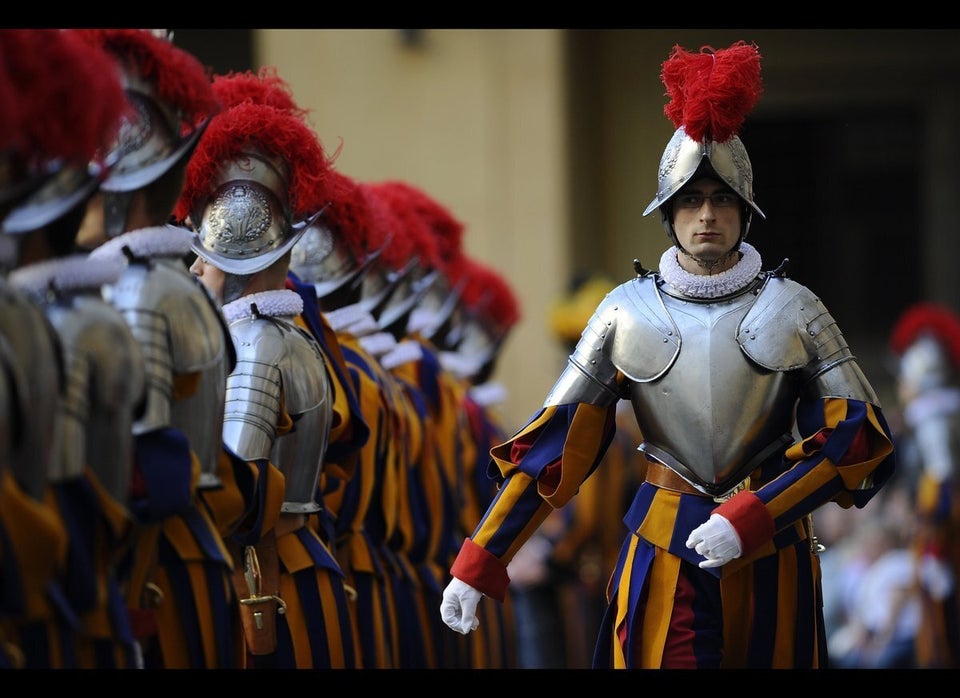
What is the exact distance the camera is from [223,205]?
18.1ft

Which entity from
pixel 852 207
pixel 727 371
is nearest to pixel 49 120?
pixel 727 371

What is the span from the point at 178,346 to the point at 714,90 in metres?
1.72

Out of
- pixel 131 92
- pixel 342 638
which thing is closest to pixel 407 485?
pixel 342 638

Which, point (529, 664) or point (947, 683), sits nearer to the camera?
point (947, 683)

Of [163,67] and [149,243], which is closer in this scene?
[149,243]

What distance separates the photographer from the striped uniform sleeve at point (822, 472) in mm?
4902

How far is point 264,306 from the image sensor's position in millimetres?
5488

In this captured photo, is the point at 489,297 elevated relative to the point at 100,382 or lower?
elevated

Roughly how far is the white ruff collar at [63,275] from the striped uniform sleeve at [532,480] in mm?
1573

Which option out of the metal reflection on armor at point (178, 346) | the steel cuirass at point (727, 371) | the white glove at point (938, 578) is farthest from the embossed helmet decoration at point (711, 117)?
the white glove at point (938, 578)

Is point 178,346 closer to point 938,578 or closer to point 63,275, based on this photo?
point 63,275

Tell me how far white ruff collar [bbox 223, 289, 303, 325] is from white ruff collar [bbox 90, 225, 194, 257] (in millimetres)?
973

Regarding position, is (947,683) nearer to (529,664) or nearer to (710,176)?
(710,176)

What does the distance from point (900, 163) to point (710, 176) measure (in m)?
12.6
